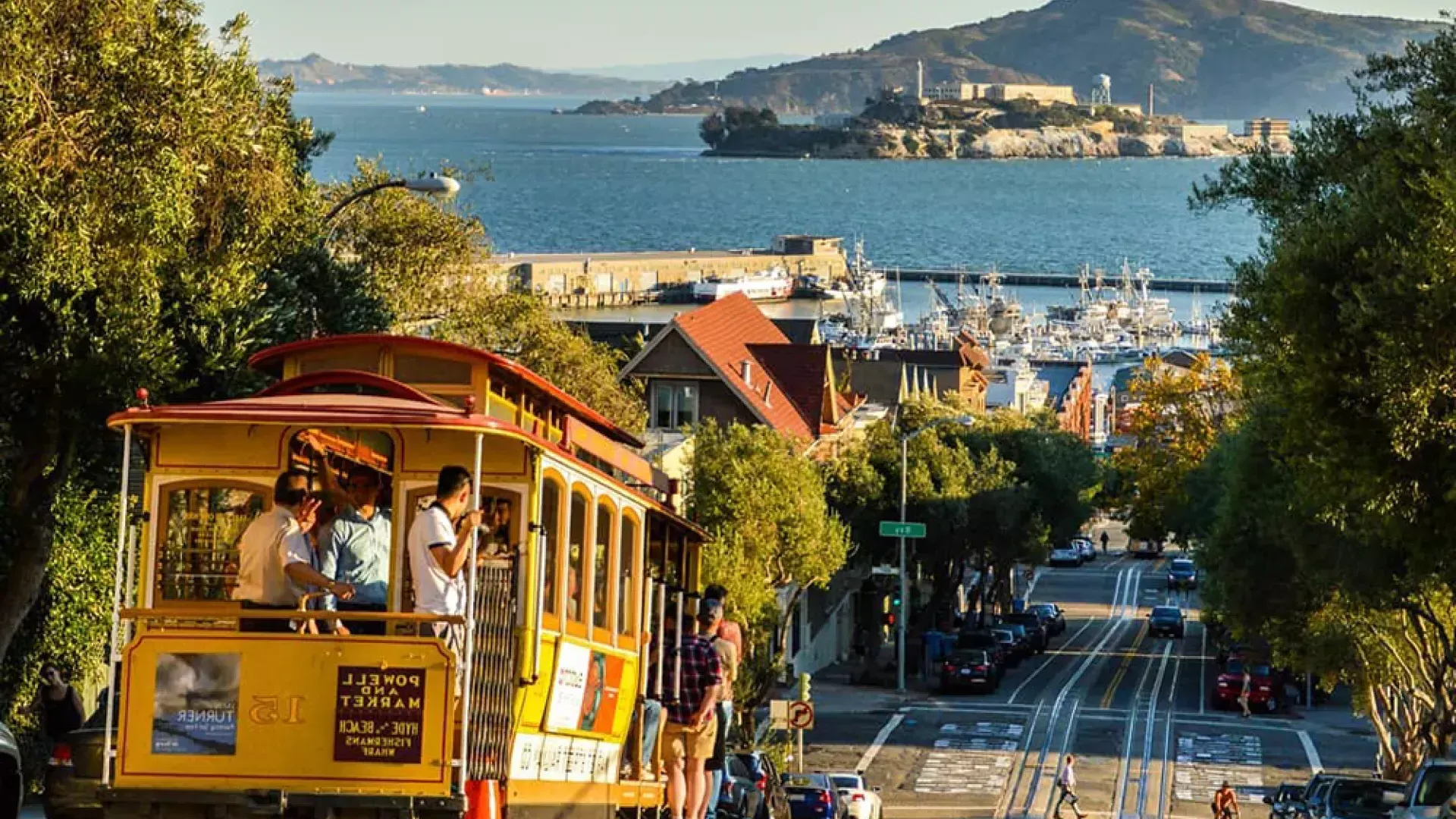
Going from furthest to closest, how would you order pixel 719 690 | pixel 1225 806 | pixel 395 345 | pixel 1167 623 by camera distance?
pixel 1167 623, pixel 1225 806, pixel 719 690, pixel 395 345

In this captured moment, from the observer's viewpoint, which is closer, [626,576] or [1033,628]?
[626,576]

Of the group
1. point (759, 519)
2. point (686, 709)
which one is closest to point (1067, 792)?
point (759, 519)

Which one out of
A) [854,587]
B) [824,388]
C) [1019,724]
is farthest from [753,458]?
[854,587]

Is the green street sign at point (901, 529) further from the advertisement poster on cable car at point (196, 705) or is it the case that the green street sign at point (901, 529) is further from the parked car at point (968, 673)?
the advertisement poster on cable car at point (196, 705)

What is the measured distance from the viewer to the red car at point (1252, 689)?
217 feet

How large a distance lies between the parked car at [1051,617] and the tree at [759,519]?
103 feet

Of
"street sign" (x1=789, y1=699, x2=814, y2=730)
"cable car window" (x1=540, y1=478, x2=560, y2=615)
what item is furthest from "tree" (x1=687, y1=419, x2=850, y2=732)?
"cable car window" (x1=540, y1=478, x2=560, y2=615)

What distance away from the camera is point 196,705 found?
48.4ft

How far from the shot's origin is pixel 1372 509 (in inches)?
931

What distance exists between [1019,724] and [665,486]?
135 ft

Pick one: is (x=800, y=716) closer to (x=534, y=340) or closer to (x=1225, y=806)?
(x=1225, y=806)

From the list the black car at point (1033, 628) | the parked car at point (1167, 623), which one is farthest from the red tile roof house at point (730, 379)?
the parked car at point (1167, 623)

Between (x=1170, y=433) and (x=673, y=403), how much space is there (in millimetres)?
42290

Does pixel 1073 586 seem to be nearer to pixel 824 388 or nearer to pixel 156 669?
pixel 824 388
